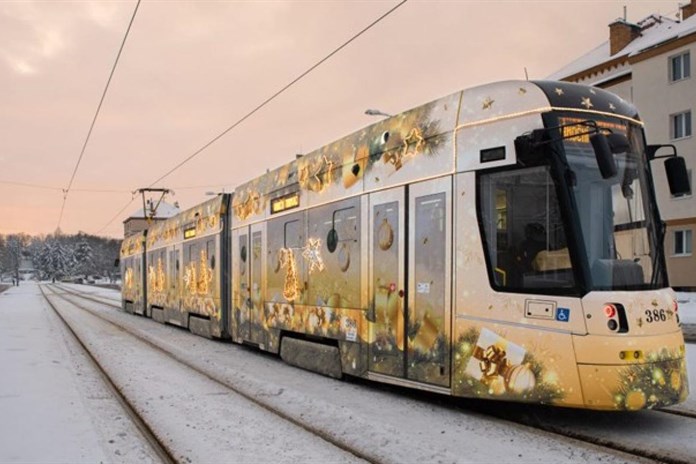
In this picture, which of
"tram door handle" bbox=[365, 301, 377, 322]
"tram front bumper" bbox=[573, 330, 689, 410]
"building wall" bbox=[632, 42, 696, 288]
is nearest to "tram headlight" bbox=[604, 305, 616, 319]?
"tram front bumper" bbox=[573, 330, 689, 410]

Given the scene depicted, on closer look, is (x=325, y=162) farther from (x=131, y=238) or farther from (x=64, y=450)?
(x=131, y=238)

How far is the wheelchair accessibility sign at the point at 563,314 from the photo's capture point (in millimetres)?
6219

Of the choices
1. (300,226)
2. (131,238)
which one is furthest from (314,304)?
(131,238)

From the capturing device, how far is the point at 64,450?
5.84 m

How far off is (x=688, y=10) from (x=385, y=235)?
107ft

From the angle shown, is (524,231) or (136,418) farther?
(136,418)

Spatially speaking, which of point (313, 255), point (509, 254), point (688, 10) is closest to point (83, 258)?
point (688, 10)

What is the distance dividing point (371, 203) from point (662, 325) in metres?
3.78

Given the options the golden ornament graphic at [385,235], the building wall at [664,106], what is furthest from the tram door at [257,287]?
the building wall at [664,106]

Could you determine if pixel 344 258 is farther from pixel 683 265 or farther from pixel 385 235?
pixel 683 265

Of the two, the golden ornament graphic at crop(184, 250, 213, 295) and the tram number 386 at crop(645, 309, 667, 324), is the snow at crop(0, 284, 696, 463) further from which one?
the golden ornament graphic at crop(184, 250, 213, 295)

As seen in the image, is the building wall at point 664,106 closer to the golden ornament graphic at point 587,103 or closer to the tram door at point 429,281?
the golden ornament graphic at point 587,103

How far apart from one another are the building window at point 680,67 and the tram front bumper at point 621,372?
2815cm

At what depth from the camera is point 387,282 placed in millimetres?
8195
